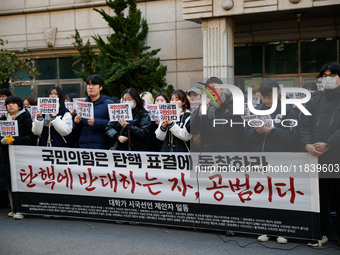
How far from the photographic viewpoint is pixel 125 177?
228 inches

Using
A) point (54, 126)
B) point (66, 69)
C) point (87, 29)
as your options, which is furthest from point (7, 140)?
point (66, 69)

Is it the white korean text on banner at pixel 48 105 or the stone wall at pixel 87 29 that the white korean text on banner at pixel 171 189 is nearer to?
the white korean text on banner at pixel 48 105

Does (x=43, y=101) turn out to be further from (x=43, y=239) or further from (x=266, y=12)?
(x=266, y=12)

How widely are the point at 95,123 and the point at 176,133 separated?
4.51 feet

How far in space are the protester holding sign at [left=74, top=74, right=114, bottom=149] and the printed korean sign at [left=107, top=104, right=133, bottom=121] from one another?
18.0 inches

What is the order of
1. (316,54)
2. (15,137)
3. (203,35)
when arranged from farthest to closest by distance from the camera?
(316,54) < (203,35) < (15,137)

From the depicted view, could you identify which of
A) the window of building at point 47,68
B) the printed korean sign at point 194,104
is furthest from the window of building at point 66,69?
the printed korean sign at point 194,104

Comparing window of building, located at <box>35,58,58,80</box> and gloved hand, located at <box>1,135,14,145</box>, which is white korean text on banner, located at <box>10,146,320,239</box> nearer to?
gloved hand, located at <box>1,135,14,145</box>

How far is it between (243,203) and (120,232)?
5.85 feet

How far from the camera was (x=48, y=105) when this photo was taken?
6316 millimetres

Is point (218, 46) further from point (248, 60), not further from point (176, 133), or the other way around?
point (176, 133)

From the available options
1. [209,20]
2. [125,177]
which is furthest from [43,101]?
[209,20]

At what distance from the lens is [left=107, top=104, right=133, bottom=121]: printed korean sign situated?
19.2ft

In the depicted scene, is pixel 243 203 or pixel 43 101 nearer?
pixel 243 203
